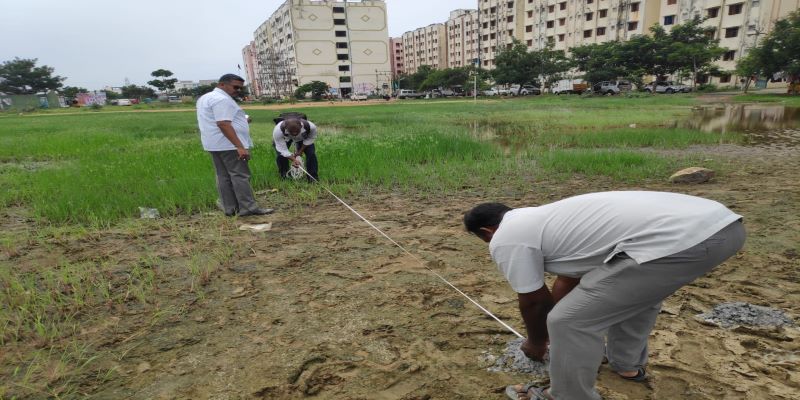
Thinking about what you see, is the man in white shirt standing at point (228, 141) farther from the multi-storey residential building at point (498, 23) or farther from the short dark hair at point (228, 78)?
the multi-storey residential building at point (498, 23)

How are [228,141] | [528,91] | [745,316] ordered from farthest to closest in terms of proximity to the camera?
[528,91] < [228,141] < [745,316]

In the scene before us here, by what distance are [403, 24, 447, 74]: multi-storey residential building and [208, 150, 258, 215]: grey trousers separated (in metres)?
80.3

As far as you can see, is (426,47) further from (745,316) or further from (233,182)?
(745,316)

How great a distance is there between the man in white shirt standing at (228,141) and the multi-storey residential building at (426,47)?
80.3 meters

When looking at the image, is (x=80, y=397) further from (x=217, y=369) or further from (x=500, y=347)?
(x=500, y=347)

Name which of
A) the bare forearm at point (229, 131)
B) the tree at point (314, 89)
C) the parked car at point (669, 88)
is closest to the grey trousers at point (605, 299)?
the bare forearm at point (229, 131)

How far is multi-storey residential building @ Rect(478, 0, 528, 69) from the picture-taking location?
56.9 metres

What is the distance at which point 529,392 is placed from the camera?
1.86 meters

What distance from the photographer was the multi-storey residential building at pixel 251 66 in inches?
3311

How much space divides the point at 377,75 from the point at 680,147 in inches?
2447

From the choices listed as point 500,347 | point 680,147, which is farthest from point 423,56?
point 500,347

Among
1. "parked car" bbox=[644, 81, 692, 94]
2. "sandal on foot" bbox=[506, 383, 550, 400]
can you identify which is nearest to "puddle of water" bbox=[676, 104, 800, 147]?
"sandal on foot" bbox=[506, 383, 550, 400]

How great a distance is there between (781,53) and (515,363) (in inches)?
1220

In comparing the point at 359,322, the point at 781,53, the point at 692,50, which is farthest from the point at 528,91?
the point at 359,322
